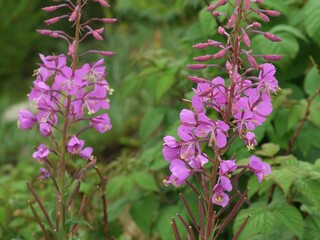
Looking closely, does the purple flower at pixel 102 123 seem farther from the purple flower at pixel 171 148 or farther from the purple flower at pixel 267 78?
the purple flower at pixel 267 78

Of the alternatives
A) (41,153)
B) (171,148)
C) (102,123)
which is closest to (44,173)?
(41,153)

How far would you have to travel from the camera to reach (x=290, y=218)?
8.89 feet

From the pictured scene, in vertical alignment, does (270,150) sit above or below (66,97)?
below

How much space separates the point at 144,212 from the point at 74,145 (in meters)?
1.18

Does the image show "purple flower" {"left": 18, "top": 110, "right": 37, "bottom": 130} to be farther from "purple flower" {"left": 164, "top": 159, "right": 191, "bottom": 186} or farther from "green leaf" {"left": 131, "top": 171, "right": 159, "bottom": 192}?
"green leaf" {"left": 131, "top": 171, "right": 159, "bottom": 192}

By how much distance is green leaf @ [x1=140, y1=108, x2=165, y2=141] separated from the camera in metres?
3.65

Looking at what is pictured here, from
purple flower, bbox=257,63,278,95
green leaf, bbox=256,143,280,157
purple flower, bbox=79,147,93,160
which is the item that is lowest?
green leaf, bbox=256,143,280,157

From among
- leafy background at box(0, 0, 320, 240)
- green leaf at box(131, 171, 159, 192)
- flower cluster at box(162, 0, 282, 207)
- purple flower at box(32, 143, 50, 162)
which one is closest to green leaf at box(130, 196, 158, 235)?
leafy background at box(0, 0, 320, 240)

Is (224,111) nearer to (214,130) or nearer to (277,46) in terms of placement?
(214,130)

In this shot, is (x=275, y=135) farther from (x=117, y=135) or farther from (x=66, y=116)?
(x=117, y=135)

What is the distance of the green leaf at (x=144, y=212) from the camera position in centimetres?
340

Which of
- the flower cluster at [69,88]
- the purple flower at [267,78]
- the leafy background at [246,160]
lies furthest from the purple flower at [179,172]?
the leafy background at [246,160]

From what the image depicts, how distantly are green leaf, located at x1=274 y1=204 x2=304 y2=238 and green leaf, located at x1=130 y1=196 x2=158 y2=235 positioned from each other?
854 mm

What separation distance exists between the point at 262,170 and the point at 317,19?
58.9 inches
